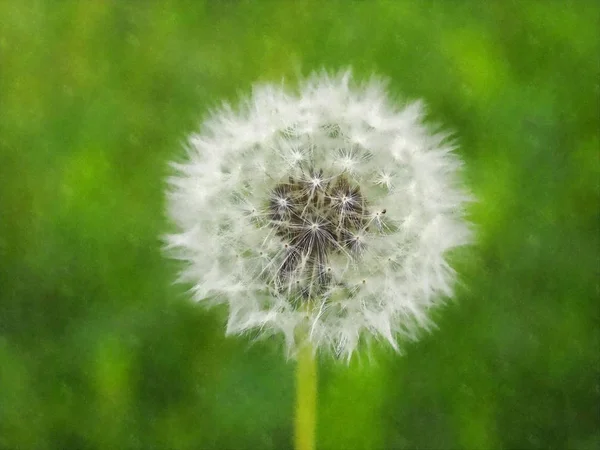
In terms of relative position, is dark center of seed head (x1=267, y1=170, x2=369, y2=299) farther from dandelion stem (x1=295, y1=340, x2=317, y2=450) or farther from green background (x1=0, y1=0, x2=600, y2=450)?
green background (x1=0, y1=0, x2=600, y2=450)

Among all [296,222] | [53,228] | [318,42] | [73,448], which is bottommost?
[73,448]

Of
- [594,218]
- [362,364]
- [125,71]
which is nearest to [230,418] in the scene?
[362,364]

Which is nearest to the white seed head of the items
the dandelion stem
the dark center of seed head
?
the dark center of seed head

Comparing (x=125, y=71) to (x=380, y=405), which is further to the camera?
(x=125, y=71)

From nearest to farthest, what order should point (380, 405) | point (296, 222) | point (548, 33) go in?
point (296, 222), point (380, 405), point (548, 33)

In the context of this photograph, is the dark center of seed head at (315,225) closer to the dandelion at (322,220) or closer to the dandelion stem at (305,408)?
the dandelion at (322,220)

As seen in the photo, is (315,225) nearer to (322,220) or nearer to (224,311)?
(322,220)

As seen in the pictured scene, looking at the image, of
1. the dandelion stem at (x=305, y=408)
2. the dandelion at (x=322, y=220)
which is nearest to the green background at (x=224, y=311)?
the dandelion stem at (x=305, y=408)

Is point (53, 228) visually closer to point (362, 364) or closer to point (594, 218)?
point (362, 364)
